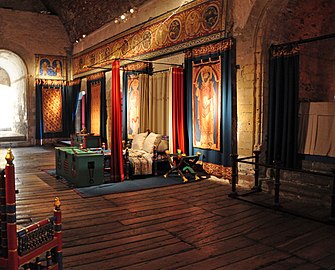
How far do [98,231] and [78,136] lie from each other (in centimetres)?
884

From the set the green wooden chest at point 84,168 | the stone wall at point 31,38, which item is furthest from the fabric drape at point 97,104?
the green wooden chest at point 84,168

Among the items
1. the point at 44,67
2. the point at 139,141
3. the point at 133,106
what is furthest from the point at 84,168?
the point at 44,67

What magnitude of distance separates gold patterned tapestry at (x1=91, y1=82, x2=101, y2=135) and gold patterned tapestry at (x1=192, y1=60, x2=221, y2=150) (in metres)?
5.75

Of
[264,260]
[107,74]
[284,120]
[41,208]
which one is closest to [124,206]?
[41,208]

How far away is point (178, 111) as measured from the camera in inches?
312

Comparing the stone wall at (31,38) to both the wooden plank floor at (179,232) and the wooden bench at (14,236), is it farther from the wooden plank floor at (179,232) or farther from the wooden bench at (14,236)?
the wooden bench at (14,236)

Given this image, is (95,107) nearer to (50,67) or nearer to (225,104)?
(50,67)

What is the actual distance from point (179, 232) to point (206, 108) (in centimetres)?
377

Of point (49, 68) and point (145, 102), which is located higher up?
point (49, 68)

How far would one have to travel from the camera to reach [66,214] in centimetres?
493

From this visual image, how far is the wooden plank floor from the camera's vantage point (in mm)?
3420

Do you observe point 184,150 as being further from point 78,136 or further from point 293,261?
point 78,136

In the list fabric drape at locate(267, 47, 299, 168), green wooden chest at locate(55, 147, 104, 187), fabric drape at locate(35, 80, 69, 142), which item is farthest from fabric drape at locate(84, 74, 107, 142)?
fabric drape at locate(267, 47, 299, 168)

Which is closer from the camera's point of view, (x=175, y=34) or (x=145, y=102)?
(x=175, y=34)
